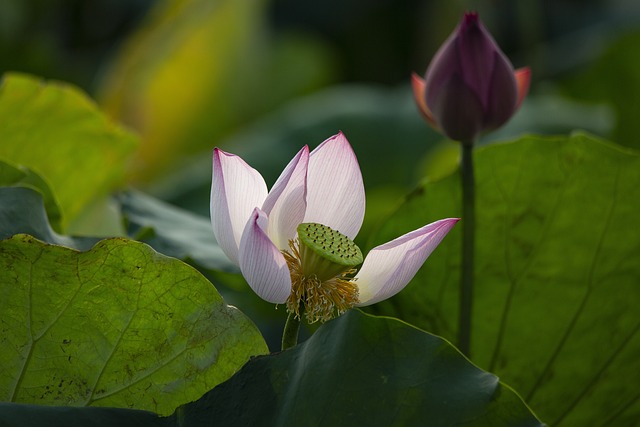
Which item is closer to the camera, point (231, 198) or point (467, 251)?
point (231, 198)

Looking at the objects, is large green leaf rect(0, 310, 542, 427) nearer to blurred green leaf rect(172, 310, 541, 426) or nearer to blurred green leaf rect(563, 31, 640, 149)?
blurred green leaf rect(172, 310, 541, 426)

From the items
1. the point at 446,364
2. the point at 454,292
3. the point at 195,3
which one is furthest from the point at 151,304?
the point at 195,3

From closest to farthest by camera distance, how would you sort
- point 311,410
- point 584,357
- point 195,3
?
point 311,410
point 584,357
point 195,3

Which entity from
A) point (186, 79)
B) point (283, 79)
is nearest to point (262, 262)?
point (186, 79)

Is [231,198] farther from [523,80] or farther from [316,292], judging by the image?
[523,80]

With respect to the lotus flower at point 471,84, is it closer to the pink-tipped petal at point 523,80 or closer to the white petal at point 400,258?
the pink-tipped petal at point 523,80

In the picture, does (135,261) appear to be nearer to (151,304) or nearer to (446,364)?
(151,304)
